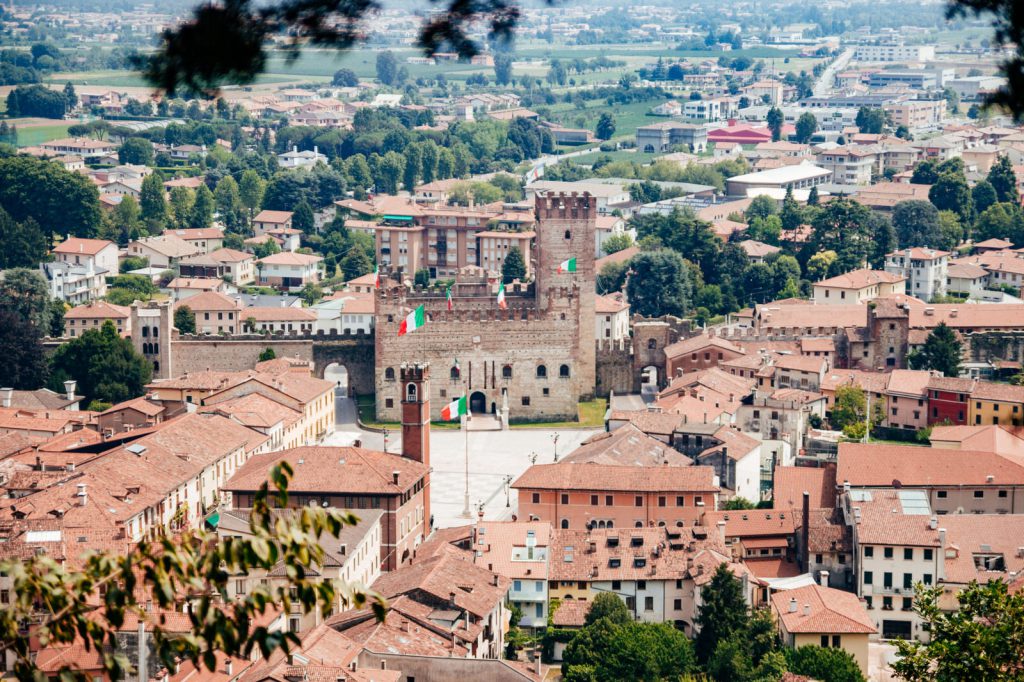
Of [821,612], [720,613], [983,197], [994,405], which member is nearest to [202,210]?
[983,197]

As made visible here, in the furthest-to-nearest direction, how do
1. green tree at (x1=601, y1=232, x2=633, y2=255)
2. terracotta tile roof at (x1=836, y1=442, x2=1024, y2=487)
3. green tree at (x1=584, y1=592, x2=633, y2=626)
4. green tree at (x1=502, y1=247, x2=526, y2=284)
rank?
green tree at (x1=601, y1=232, x2=633, y2=255), green tree at (x1=502, y1=247, x2=526, y2=284), terracotta tile roof at (x1=836, y1=442, x2=1024, y2=487), green tree at (x1=584, y1=592, x2=633, y2=626)

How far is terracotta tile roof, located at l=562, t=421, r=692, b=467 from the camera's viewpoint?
1870 inches

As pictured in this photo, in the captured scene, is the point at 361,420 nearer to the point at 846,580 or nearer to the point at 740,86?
the point at 846,580

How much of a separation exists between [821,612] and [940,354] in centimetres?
2286

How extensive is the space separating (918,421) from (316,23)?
145 ft

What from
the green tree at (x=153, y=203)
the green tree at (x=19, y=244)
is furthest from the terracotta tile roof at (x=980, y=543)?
the green tree at (x=153, y=203)

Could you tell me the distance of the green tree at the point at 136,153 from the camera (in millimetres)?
119438

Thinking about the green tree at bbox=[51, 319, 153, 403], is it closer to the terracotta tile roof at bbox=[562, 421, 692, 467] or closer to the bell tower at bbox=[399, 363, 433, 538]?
the bell tower at bbox=[399, 363, 433, 538]

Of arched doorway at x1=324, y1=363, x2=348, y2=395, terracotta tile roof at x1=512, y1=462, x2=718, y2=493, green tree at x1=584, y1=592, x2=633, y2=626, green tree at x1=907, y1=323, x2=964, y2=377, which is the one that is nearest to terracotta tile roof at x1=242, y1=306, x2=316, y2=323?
arched doorway at x1=324, y1=363, x2=348, y2=395

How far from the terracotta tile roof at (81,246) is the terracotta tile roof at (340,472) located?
3933cm

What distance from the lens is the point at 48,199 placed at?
8875 centimetres

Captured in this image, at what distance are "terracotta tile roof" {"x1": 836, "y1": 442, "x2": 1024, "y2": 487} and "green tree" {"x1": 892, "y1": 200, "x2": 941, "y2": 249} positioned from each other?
130ft

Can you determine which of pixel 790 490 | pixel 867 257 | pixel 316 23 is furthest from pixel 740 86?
pixel 316 23

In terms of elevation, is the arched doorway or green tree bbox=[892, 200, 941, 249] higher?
green tree bbox=[892, 200, 941, 249]
